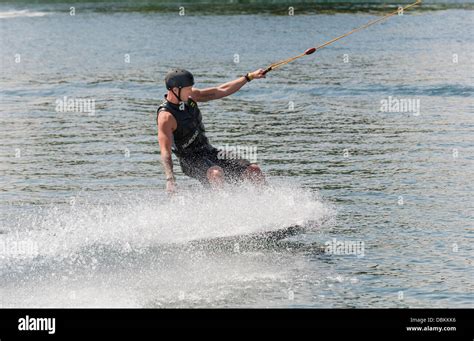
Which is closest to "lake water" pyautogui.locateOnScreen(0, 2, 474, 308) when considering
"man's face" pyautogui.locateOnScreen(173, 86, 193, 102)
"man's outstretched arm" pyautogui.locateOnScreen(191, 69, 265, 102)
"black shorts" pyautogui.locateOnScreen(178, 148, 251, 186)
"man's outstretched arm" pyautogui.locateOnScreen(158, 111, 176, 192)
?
"black shorts" pyautogui.locateOnScreen(178, 148, 251, 186)

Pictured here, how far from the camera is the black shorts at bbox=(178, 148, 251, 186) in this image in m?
15.2

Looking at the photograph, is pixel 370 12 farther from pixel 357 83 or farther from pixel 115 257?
pixel 115 257

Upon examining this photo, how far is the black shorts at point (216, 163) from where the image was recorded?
15.2 m

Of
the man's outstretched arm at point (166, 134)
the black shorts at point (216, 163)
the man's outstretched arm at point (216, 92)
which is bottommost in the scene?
the black shorts at point (216, 163)

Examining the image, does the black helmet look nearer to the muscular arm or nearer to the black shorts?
the muscular arm

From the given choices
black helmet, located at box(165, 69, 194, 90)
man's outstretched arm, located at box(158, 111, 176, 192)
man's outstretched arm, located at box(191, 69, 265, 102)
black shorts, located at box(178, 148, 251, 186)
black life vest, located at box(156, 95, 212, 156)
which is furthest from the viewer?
man's outstretched arm, located at box(191, 69, 265, 102)

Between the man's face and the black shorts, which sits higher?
the man's face

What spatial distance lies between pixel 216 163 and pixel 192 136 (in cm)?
55

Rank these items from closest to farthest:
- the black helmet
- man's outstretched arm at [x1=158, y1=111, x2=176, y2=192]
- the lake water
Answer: the lake water < man's outstretched arm at [x1=158, y1=111, x2=176, y2=192] < the black helmet

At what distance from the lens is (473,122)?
25000 millimetres

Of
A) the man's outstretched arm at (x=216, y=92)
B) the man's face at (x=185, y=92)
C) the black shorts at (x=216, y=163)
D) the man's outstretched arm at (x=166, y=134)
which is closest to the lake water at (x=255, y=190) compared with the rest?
the black shorts at (x=216, y=163)

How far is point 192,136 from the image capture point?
598 inches

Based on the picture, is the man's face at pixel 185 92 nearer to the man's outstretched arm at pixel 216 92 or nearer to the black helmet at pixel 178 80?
the black helmet at pixel 178 80

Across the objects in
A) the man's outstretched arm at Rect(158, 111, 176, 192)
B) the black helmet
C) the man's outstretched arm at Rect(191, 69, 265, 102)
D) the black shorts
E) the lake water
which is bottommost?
the lake water
